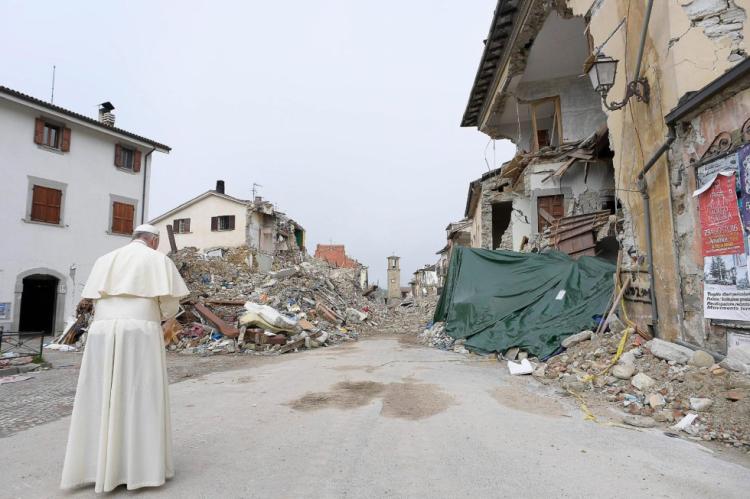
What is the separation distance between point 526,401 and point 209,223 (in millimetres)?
30410

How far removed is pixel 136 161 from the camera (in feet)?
64.8

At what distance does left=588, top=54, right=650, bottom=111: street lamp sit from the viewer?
6090 mm

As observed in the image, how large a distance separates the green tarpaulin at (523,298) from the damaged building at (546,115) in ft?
5.37

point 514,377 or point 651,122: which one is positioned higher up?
point 651,122

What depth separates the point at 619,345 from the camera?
5.99 m

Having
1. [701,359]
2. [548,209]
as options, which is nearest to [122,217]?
[548,209]

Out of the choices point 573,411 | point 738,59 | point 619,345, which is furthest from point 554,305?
point 738,59

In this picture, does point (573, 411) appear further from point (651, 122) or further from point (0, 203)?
point (0, 203)

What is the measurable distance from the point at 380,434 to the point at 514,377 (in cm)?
366

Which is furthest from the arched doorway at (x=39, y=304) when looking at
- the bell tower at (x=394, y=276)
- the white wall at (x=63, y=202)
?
the bell tower at (x=394, y=276)

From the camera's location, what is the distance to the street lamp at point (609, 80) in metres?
6.09

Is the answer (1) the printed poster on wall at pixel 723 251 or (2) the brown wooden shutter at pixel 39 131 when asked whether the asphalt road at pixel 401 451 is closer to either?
(1) the printed poster on wall at pixel 723 251

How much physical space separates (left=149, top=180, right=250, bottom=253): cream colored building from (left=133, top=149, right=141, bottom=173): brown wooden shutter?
34.8 ft

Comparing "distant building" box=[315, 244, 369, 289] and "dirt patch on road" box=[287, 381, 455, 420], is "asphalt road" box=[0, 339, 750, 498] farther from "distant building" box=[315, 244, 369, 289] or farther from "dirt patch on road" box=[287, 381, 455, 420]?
"distant building" box=[315, 244, 369, 289]
